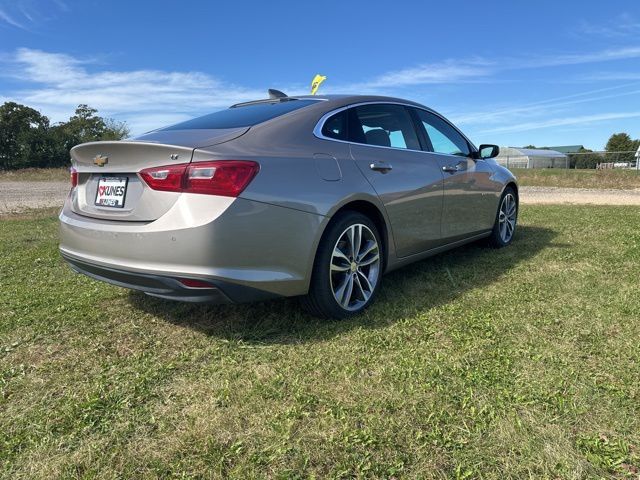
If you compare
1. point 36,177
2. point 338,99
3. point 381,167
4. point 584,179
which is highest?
point 338,99

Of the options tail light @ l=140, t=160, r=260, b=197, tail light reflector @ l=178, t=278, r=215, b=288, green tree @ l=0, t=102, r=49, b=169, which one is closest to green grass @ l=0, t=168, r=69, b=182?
green tree @ l=0, t=102, r=49, b=169

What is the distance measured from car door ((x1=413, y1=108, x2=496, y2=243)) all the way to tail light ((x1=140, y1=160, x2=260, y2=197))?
7.08 ft

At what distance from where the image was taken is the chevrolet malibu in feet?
8.41

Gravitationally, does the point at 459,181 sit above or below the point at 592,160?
below

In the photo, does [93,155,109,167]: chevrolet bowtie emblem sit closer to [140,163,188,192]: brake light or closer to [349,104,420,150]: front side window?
[140,163,188,192]: brake light

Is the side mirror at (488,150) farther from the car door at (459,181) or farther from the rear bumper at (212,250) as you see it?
the rear bumper at (212,250)

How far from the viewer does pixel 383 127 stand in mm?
3809

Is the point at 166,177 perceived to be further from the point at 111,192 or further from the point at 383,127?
the point at 383,127

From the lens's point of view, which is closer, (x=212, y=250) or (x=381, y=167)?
(x=212, y=250)

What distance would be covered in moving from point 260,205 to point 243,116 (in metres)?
0.95

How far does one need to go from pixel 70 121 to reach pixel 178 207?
68.8 metres

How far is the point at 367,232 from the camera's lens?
11.0 feet

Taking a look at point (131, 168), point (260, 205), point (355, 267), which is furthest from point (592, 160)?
point (131, 168)

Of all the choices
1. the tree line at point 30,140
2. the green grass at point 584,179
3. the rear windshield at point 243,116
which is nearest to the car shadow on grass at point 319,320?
the rear windshield at point 243,116
